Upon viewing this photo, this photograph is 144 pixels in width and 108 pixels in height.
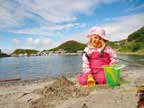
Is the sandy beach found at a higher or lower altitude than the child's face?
lower

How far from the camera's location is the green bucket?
768 centimetres

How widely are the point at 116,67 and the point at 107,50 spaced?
145 centimetres

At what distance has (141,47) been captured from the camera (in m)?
90.8

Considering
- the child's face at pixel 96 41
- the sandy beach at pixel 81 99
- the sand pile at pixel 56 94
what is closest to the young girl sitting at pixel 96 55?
the child's face at pixel 96 41

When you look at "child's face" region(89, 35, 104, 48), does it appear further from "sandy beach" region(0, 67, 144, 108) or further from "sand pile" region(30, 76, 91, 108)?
"sand pile" region(30, 76, 91, 108)

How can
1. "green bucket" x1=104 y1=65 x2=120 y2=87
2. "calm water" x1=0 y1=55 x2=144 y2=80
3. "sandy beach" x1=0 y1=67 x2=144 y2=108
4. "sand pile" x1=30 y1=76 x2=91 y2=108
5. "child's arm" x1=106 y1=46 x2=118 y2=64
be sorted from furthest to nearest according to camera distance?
"calm water" x1=0 y1=55 x2=144 y2=80, "child's arm" x1=106 y1=46 x2=118 y2=64, "green bucket" x1=104 y1=65 x2=120 y2=87, "sand pile" x1=30 y1=76 x2=91 y2=108, "sandy beach" x1=0 y1=67 x2=144 y2=108

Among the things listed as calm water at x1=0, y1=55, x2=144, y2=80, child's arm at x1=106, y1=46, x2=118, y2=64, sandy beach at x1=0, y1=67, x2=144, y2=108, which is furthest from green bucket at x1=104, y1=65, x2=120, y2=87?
calm water at x1=0, y1=55, x2=144, y2=80

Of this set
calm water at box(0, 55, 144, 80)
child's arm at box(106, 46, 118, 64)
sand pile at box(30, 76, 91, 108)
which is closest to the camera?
sand pile at box(30, 76, 91, 108)

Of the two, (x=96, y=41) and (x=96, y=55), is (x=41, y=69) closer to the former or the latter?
(x=96, y=55)

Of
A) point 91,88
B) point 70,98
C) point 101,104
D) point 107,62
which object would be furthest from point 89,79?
point 101,104

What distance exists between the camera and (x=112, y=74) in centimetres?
786

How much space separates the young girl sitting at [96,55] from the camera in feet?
28.9

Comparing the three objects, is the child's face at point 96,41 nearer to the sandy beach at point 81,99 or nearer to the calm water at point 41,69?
the sandy beach at point 81,99

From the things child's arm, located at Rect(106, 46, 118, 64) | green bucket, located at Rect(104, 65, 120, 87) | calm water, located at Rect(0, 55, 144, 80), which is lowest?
calm water, located at Rect(0, 55, 144, 80)
